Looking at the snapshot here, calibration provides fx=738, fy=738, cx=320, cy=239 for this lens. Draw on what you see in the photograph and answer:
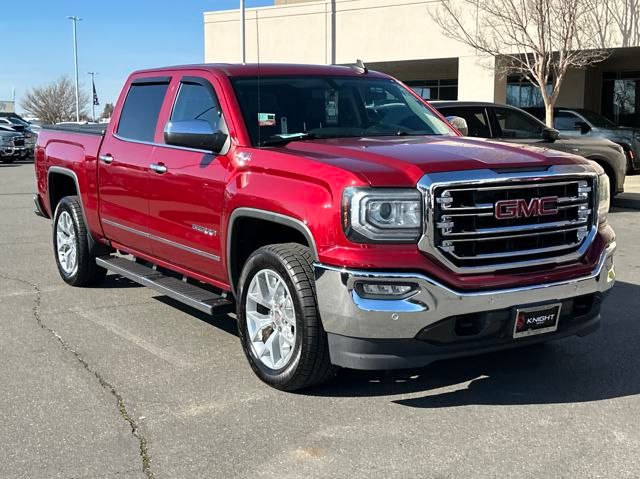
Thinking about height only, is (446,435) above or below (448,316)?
below

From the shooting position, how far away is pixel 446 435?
12.4 feet

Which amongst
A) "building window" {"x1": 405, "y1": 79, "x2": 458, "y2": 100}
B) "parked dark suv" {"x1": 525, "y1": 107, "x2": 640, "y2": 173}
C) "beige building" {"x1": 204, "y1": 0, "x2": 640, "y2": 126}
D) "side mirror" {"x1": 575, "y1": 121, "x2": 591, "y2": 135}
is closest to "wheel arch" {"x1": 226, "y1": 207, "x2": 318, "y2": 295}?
"side mirror" {"x1": 575, "y1": 121, "x2": 591, "y2": 135}

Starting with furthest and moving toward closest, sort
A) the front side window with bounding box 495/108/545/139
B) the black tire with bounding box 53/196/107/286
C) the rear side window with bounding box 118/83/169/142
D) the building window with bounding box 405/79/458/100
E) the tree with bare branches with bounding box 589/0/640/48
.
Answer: the building window with bounding box 405/79/458/100 → the tree with bare branches with bounding box 589/0/640/48 → the front side window with bounding box 495/108/545/139 → the black tire with bounding box 53/196/107/286 → the rear side window with bounding box 118/83/169/142

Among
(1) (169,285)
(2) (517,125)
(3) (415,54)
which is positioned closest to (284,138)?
(1) (169,285)

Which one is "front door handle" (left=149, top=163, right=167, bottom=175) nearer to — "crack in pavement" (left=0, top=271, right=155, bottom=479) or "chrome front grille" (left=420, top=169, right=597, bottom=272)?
"crack in pavement" (left=0, top=271, right=155, bottom=479)

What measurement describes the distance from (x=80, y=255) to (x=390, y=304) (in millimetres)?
4072

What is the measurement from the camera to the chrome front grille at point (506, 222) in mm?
3795

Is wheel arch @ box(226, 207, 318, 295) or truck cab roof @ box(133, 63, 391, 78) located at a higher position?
truck cab roof @ box(133, 63, 391, 78)

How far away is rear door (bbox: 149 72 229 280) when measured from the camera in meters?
4.81

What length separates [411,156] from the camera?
4066 mm

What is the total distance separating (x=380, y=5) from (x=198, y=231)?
2263 centimetres

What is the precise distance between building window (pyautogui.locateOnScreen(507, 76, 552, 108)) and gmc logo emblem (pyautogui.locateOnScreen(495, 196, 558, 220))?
22.8 m

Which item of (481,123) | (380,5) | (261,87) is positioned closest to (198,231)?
(261,87)

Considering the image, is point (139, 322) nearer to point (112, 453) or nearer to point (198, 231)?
point (198, 231)
